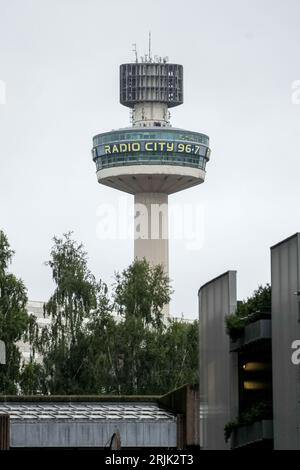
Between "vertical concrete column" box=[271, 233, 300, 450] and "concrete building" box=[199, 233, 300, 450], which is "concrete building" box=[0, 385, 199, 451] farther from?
"vertical concrete column" box=[271, 233, 300, 450]

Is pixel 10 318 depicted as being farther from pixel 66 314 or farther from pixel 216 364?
pixel 216 364

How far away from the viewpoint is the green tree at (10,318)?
413 feet

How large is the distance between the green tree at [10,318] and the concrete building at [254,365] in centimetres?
4177

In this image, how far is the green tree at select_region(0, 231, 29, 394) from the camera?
413 ft

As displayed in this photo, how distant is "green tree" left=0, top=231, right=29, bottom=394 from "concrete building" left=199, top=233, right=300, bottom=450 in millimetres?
41775

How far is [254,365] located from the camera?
78375 mm

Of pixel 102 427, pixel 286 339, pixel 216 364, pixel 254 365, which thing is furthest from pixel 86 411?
pixel 286 339

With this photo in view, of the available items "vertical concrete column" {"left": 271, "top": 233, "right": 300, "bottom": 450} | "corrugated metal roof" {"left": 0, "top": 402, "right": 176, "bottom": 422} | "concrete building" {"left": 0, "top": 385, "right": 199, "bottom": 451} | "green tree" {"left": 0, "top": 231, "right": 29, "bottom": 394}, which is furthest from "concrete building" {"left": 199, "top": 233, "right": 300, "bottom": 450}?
"green tree" {"left": 0, "top": 231, "right": 29, "bottom": 394}

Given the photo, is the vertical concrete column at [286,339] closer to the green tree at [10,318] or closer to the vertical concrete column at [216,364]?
the vertical concrete column at [216,364]

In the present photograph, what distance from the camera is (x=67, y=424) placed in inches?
3844

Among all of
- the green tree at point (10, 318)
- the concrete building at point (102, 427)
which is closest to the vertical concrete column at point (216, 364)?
the concrete building at point (102, 427)

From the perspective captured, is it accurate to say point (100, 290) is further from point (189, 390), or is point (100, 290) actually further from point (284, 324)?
point (284, 324)

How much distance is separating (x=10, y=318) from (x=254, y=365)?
5049 cm
